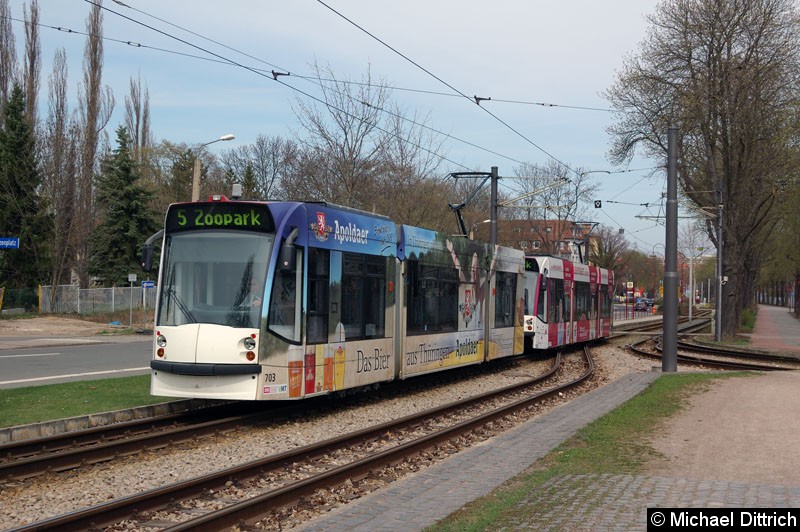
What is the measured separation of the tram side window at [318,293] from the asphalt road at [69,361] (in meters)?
7.41

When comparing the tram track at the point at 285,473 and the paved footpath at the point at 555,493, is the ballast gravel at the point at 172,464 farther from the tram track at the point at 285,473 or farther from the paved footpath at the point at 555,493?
the paved footpath at the point at 555,493

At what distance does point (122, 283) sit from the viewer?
51719 mm

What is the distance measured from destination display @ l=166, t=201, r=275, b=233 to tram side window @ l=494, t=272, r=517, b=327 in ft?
34.1

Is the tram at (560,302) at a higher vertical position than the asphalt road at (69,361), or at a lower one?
higher

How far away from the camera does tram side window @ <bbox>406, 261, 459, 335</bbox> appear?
16102 mm

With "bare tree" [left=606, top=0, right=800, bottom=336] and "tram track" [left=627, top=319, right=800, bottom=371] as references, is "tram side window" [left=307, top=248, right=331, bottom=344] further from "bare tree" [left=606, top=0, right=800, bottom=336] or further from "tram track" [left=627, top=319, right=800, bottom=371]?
"bare tree" [left=606, top=0, right=800, bottom=336]

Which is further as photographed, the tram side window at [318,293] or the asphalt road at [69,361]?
the asphalt road at [69,361]

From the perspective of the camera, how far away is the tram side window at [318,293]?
12500mm

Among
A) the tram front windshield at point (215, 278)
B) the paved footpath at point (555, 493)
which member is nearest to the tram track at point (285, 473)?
the paved footpath at point (555, 493)

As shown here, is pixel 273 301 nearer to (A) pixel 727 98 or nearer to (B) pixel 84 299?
(A) pixel 727 98

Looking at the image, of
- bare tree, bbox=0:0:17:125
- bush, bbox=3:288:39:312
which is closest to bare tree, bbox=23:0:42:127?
bare tree, bbox=0:0:17:125

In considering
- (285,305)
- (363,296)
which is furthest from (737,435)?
(285,305)

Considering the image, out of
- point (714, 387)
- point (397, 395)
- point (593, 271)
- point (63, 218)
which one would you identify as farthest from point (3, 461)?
point (63, 218)

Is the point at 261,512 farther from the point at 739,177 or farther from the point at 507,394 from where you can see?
the point at 739,177
